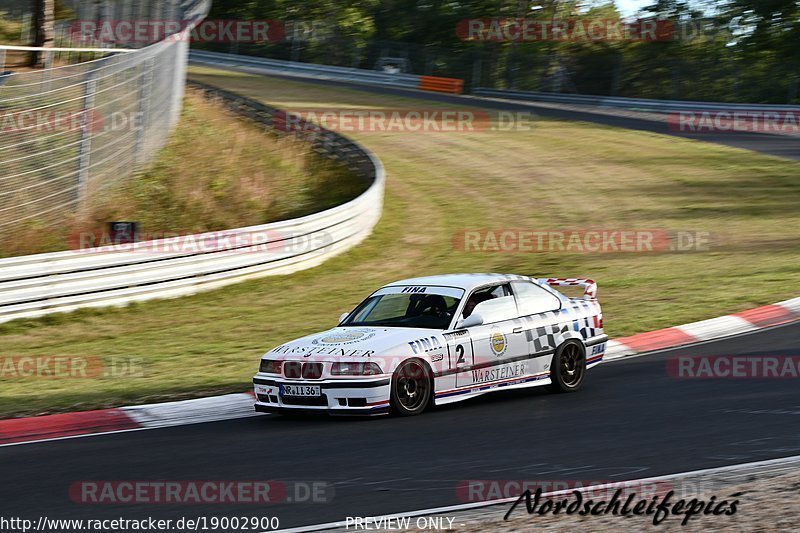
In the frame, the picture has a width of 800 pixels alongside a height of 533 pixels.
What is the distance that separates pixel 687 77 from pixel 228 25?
29.4 m

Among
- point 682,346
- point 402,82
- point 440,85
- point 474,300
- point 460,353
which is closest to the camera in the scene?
point 460,353

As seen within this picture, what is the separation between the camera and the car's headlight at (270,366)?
938 cm

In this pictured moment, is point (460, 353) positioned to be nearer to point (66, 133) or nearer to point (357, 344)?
point (357, 344)

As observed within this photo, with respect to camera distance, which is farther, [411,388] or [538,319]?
[538,319]

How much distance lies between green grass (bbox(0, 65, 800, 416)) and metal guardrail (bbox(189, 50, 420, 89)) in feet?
42.3

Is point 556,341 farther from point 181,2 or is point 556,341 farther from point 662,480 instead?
point 181,2

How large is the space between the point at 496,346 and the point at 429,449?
228 centimetres

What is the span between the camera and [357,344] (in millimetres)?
9273

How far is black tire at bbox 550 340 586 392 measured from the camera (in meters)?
10.4

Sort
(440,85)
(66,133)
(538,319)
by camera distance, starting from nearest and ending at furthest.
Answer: (538,319), (66,133), (440,85)

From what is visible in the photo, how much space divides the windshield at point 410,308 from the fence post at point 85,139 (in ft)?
27.7

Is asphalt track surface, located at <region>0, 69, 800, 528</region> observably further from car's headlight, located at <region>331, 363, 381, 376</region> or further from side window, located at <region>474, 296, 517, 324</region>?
side window, located at <region>474, 296, 517, 324</region>

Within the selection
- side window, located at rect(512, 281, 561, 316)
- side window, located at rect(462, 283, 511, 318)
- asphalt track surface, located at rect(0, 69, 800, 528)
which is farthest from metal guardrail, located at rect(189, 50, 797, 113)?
asphalt track surface, located at rect(0, 69, 800, 528)

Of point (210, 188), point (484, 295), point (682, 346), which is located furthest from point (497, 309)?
point (210, 188)
